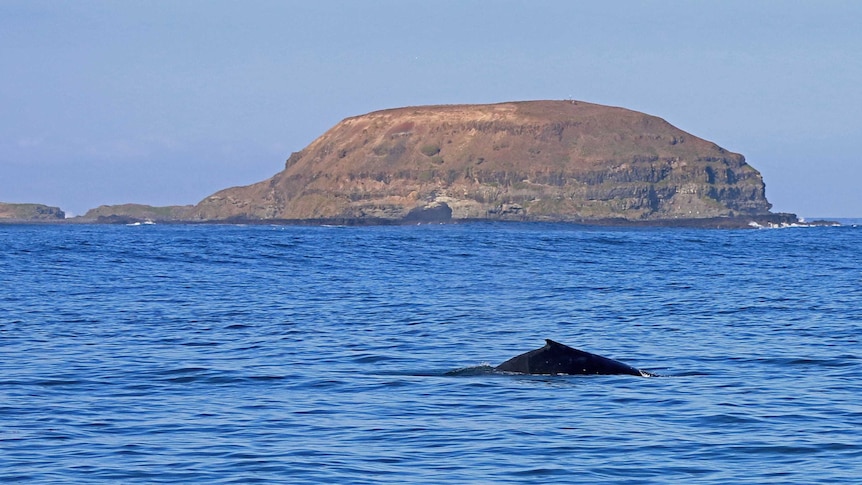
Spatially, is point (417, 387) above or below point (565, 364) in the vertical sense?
below

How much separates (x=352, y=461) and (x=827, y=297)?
27395 millimetres

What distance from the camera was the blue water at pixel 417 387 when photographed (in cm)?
1286

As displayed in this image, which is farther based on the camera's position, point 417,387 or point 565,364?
point 565,364

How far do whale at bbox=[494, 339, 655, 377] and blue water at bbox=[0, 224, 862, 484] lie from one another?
A: 304 millimetres

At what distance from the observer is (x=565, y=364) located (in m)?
19.0

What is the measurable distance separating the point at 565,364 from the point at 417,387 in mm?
2579

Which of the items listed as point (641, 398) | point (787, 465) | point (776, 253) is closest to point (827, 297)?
point (641, 398)

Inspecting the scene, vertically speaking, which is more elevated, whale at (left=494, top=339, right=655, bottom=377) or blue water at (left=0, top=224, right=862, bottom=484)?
whale at (left=494, top=339, right=655, bottom=377)

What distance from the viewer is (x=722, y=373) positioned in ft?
64.2

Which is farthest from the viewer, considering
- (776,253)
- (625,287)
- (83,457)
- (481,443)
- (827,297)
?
(776,253)

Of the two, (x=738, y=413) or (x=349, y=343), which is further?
(x=349, y=343)

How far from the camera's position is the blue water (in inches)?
506

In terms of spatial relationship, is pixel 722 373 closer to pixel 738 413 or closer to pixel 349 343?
pixel 738 413

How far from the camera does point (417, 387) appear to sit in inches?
717
